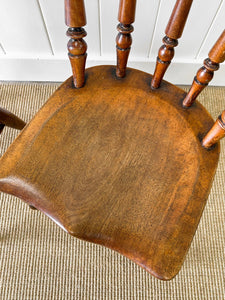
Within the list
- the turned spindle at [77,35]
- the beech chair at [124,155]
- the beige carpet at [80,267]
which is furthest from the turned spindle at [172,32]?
the beige carpet at [80,267]

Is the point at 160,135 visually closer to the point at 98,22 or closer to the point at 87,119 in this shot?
the point at 87,119

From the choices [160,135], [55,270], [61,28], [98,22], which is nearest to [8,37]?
[61,28]

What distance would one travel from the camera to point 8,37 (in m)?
0.89

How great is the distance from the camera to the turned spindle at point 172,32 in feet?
1.63

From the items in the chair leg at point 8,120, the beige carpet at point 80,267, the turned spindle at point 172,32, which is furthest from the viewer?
the beige carpet at point 80,267

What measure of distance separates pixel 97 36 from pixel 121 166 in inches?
19.9

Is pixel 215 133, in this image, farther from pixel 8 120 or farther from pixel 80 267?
pixel 80 267

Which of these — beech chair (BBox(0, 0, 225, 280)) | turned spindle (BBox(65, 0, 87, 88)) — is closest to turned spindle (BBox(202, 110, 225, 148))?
beech chair (BBox(0, 0, 225, 280))

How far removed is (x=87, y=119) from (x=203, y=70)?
29cm

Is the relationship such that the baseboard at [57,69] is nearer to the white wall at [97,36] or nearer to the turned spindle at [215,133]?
the white wall at [97,36]

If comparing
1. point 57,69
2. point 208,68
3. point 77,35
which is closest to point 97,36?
point 57,69

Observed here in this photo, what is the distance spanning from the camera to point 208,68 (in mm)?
546

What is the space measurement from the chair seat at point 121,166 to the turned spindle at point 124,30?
0.05 meters

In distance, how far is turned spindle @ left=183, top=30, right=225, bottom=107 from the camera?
50 cm
